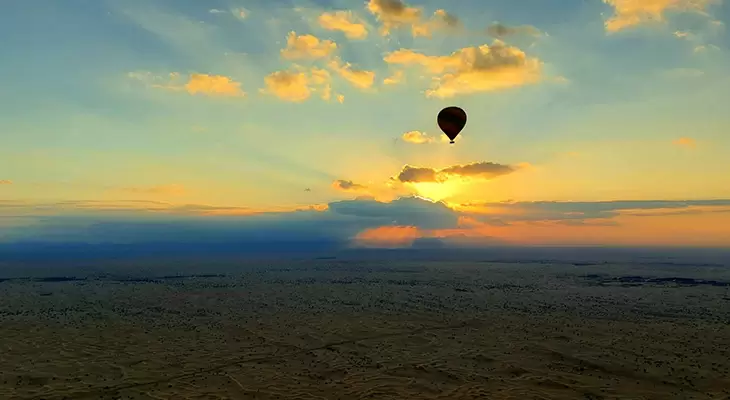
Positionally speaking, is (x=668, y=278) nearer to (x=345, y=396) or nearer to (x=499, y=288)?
(x=499, y=288)

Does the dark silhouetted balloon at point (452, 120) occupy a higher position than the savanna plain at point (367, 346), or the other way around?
the dark silhouetted balloon at point (452, 120)

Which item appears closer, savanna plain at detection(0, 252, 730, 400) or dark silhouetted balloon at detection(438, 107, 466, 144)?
savanna plain at detection(0, 252, 730, 400)

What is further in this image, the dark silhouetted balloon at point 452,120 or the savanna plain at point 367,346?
the dark silhouetted balloon at point 452,120

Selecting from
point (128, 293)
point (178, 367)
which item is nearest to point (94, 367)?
point (178, 367)

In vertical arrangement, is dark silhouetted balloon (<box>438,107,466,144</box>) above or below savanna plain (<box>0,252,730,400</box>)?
above

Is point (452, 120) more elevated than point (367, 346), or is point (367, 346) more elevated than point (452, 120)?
point (452, 120)
